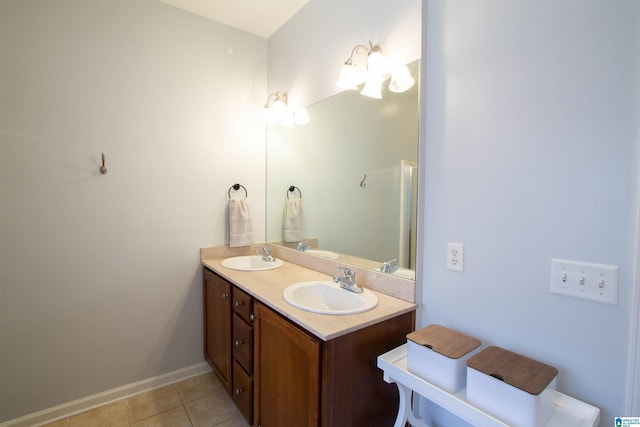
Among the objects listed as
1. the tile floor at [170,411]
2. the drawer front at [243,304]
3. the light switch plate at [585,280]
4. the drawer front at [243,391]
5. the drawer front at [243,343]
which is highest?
the light switch plate at [585,280]

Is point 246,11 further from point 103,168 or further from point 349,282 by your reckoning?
point 349,282

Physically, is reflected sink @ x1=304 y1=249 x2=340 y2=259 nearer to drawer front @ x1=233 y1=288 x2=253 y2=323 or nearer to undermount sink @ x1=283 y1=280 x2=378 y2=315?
undermount sink @ x1=283 y1=280 x2=378 y2=315

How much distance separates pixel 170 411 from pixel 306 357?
1.30m

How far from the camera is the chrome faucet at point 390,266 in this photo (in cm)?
147

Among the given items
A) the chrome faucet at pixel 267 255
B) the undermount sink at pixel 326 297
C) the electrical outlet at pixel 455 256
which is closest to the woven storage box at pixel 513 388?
the electrical outlet at pixel 455 256

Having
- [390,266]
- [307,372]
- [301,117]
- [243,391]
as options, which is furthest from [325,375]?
[301,117]

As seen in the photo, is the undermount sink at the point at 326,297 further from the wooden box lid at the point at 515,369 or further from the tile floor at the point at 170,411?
the tile floor at the point at 170,411

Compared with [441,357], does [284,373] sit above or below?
below

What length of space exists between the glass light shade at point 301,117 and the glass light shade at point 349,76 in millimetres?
523

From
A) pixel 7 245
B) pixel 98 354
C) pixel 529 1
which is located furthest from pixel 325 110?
pixel 98 354

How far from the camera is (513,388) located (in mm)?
788

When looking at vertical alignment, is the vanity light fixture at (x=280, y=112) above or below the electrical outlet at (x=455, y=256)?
above

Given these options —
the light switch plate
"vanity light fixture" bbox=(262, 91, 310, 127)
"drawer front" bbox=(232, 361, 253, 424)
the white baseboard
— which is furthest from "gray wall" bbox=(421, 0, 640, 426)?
the white baseboard

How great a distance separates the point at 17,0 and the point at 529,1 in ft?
Answer: 7.95
